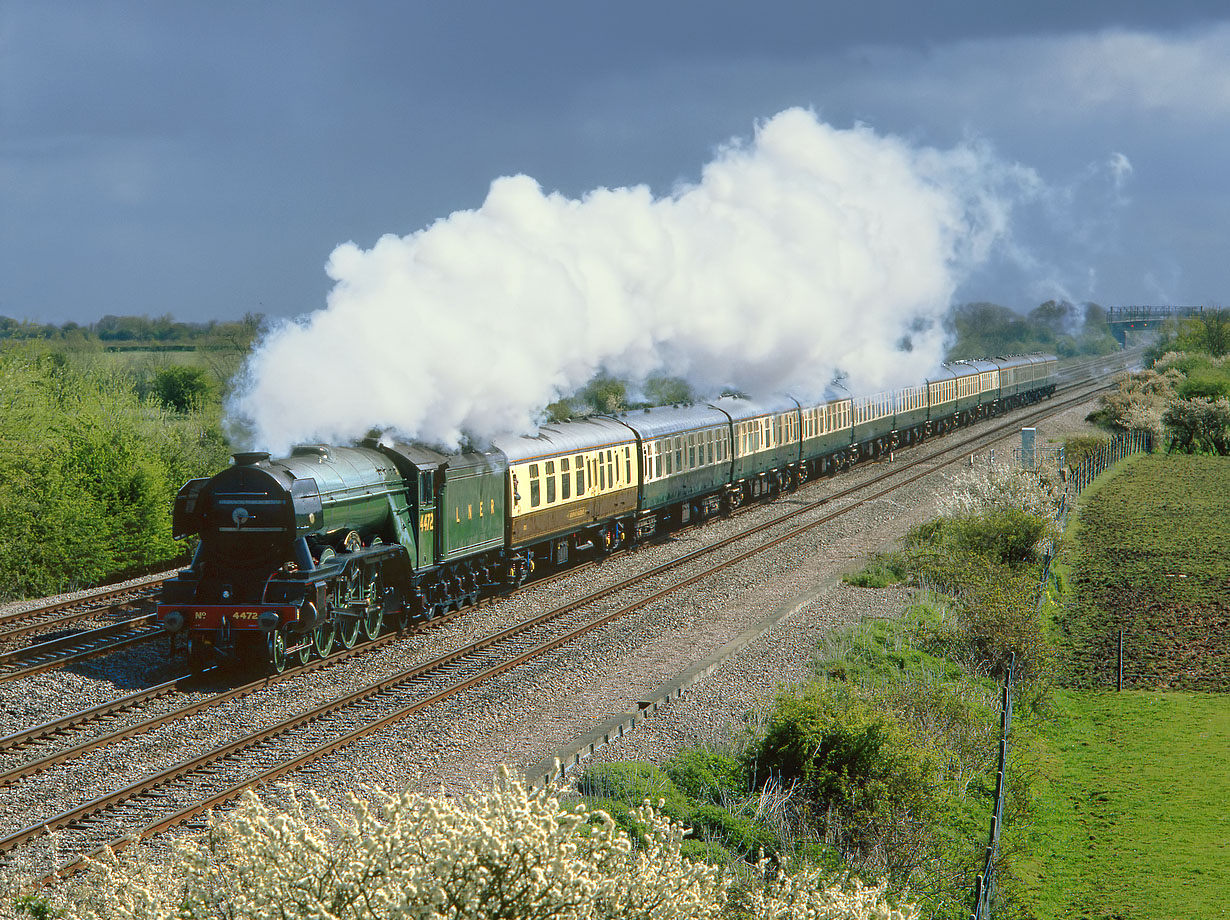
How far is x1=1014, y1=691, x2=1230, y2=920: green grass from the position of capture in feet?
36.0

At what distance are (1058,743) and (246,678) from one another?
11002 mm

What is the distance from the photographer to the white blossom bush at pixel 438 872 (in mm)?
5480

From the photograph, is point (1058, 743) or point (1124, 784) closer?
point (1124, 784)

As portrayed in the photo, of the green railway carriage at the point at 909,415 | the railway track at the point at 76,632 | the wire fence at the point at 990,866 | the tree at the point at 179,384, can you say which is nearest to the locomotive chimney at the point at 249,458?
the railway track at the point at 76,632

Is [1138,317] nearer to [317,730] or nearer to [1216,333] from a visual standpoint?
[1216,333]

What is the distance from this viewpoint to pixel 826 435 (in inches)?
1607

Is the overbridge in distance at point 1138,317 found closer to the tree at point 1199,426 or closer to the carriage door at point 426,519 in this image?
the tree at point 1199,426

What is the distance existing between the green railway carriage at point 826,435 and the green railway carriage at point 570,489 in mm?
12388

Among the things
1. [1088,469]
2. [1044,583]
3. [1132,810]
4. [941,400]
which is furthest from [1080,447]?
[1132,810]

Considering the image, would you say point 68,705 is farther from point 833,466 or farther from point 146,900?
point 833,466

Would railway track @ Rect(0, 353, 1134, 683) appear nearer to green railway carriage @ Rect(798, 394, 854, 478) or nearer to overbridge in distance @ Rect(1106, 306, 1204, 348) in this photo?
green railway carriage @ Rect(798, 394, 854, 478)

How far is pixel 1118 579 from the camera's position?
25.9 m

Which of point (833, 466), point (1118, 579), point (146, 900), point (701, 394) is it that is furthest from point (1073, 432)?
point (146, 900)

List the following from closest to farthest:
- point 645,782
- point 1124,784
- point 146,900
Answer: point 146,900, point 645,782, point 1124,784
